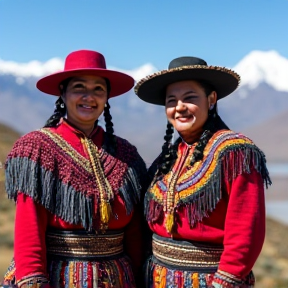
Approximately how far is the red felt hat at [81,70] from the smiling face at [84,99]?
0.13 ft

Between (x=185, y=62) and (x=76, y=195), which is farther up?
(x=185, y=62)

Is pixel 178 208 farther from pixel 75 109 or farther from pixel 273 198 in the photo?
pixel 273 198

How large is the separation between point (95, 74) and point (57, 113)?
0.30 meters

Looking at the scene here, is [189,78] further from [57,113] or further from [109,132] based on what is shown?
[57,113]

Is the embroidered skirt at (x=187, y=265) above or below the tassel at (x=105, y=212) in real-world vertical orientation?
below

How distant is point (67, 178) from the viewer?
2908 mm

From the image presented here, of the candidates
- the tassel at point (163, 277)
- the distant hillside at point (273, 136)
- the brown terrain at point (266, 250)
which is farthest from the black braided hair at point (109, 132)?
the distant hillside at point (273, 136)

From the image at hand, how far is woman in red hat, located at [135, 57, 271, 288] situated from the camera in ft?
8.75

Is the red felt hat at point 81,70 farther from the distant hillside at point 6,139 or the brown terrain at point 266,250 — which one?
the distant hillside at point 6,139

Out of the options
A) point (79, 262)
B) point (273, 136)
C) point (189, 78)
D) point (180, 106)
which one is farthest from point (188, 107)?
point (273, 136)

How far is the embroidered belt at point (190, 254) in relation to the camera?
2.80 m

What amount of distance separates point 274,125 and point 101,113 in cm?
17431

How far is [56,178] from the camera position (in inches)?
114

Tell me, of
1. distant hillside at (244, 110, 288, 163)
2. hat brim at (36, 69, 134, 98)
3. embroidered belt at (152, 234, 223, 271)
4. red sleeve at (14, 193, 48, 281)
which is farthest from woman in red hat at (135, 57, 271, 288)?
distant hillside at (244, 110, 288, 163)
